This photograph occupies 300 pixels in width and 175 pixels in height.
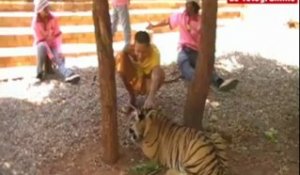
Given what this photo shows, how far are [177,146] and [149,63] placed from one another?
100 cm

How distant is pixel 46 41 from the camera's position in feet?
21.8

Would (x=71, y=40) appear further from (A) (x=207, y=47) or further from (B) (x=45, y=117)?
Answer: (A) (x=207, y=47)

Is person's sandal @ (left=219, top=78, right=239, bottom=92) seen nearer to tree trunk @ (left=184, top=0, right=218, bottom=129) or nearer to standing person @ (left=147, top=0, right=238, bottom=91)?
standing person @ (left=147, top=0, right=238, bottom=91)

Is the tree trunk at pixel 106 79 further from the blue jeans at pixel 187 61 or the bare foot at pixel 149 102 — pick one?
the blue jeans at pixel 187 61

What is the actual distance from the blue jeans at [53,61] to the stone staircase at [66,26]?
427 mm

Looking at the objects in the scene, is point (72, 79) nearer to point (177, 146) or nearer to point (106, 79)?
point (106, 79)

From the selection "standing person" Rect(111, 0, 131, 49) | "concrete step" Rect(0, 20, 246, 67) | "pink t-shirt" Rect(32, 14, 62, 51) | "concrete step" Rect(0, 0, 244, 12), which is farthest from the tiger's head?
"concrete step" Rect(0, 0, 244, 12)

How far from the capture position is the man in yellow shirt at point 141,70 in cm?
554

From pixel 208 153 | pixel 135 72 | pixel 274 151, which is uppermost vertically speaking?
pixel 135 72

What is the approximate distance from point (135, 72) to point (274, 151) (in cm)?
160

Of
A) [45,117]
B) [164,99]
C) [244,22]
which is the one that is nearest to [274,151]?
[164,99]

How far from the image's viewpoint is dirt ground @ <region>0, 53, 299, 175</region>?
5113mm

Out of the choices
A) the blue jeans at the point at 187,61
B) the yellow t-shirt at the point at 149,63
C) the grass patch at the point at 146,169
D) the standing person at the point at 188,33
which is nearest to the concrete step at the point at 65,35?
the standing person at the point at 188,33

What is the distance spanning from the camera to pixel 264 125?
6379 millimetres
